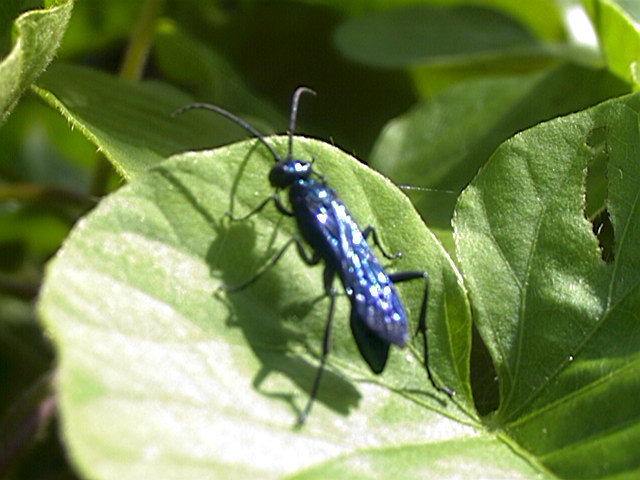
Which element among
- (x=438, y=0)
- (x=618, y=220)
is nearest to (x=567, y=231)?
(x=618, y=220)

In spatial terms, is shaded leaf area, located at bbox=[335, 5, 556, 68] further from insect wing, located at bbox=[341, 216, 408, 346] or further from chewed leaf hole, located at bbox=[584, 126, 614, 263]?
insect wing, located at bbox=[341, 216, 408, 346]

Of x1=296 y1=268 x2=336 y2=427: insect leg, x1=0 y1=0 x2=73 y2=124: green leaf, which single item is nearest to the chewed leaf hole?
x1=296 y1=268 x2=336 y2=427: insect leg

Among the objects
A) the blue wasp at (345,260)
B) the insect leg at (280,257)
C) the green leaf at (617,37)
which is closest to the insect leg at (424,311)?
the blue wasp at (345,260)

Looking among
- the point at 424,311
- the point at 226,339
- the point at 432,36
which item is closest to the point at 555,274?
the point at 424,311

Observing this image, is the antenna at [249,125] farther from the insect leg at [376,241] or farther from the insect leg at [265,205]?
the insect leg at [376,241]

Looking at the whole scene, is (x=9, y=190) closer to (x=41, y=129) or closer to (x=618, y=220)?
(x=41, y=129)

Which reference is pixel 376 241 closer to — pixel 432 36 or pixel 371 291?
pixel 371 291

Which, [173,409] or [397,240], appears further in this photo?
[397,240]
